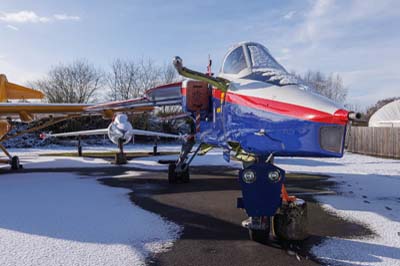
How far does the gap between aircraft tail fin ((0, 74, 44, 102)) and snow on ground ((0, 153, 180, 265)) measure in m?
9.40

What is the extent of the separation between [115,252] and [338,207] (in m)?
4.75

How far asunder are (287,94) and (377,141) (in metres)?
20.2

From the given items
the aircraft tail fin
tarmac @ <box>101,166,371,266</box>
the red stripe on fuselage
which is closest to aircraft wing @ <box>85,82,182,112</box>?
tarmac @ <box>101,166,371,266</box>

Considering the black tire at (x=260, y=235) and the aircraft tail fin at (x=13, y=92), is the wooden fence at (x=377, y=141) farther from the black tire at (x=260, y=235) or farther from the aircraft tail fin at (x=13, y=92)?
the aircraft tail fin at (x=13, y=92)

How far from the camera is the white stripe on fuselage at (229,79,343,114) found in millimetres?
4156

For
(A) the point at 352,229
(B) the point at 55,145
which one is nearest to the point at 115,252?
(A) the point at 352,229

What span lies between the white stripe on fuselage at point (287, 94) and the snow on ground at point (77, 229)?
2426 millimetres

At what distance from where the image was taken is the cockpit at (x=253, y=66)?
16.9ft

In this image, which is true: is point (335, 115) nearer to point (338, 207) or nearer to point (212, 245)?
point (212, 245)

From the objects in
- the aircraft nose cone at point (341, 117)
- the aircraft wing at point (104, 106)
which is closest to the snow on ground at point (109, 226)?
the aircraft nose cone at point (341, 117)

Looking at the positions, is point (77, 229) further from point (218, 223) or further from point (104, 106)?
point (104, 106)

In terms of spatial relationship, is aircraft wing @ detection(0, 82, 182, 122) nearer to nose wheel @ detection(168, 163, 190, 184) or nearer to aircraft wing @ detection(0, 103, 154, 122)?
aircraft wing @ detection(0, 103, 154, 122)

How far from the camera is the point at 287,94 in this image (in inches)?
180

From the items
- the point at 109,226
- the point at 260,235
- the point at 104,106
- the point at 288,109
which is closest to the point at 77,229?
the point at 109,226
